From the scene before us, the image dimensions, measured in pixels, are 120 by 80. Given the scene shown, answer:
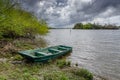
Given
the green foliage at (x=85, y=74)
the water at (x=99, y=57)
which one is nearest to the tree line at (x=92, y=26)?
the water at (x=99, y=57)

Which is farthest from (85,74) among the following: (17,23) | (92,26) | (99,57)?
(92,26)

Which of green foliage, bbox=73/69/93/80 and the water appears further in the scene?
the water

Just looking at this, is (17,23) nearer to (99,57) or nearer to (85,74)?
(99,57)

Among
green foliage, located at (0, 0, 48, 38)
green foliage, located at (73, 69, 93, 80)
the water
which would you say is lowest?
the water

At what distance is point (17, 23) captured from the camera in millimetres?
18266

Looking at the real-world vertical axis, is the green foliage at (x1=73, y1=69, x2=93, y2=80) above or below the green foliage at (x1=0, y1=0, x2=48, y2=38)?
below

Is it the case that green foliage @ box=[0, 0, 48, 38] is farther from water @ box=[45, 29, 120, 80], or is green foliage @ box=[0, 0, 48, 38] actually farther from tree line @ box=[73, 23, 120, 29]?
tree line @ box=[73, 23, 120, 29]

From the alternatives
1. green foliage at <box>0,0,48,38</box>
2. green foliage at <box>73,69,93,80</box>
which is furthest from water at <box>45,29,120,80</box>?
green foliage at <box>0,0,48,38</box>

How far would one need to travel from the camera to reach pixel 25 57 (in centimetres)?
1128

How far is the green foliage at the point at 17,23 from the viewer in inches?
539

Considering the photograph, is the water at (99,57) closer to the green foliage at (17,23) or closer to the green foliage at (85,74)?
the green foliage at (85,74)

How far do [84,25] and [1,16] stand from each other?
16540 cm

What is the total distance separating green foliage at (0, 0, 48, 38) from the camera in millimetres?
13689

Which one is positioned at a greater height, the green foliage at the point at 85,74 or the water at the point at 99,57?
the green foliage at the point at 85,74
